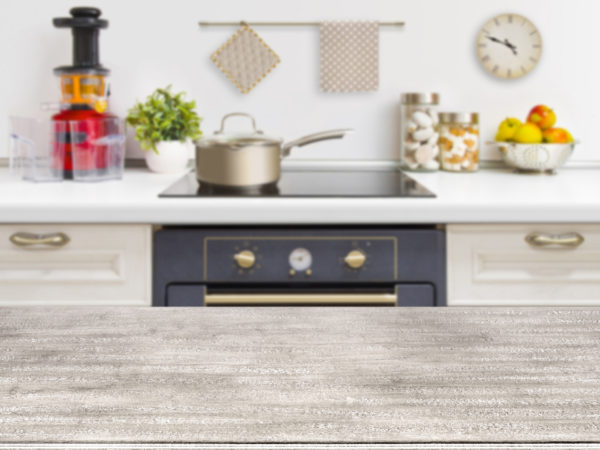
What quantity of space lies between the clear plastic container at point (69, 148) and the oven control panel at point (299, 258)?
1.71ft

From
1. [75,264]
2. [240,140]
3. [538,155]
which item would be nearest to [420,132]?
[538,155]

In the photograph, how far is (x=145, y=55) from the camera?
6.93 ft

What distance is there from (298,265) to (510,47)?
112cm

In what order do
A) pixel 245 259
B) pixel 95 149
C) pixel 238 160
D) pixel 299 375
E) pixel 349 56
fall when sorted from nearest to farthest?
pixel 299 375, pixel 245 259, pixel 238 160, pixel 95 149, pixel 349 56

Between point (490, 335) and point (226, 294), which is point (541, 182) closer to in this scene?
point (226, 294)

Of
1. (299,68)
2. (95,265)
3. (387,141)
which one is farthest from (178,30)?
(95,265)

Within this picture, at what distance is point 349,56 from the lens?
2113 mm

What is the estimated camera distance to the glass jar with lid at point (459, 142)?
1964mm

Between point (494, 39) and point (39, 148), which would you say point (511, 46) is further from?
point (39, 148)

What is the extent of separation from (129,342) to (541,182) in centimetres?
156

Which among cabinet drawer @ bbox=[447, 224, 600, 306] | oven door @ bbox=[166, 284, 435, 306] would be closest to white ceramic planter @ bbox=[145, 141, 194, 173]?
oven door @ bbox=[166, 284, 435, 306]

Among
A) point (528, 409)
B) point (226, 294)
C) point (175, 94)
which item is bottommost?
point (226, 294)

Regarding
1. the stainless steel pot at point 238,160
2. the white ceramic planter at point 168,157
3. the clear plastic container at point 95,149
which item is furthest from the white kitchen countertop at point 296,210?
the white ceramic planter at point 168,157

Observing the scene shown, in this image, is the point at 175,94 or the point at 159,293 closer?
the point at 159,293
